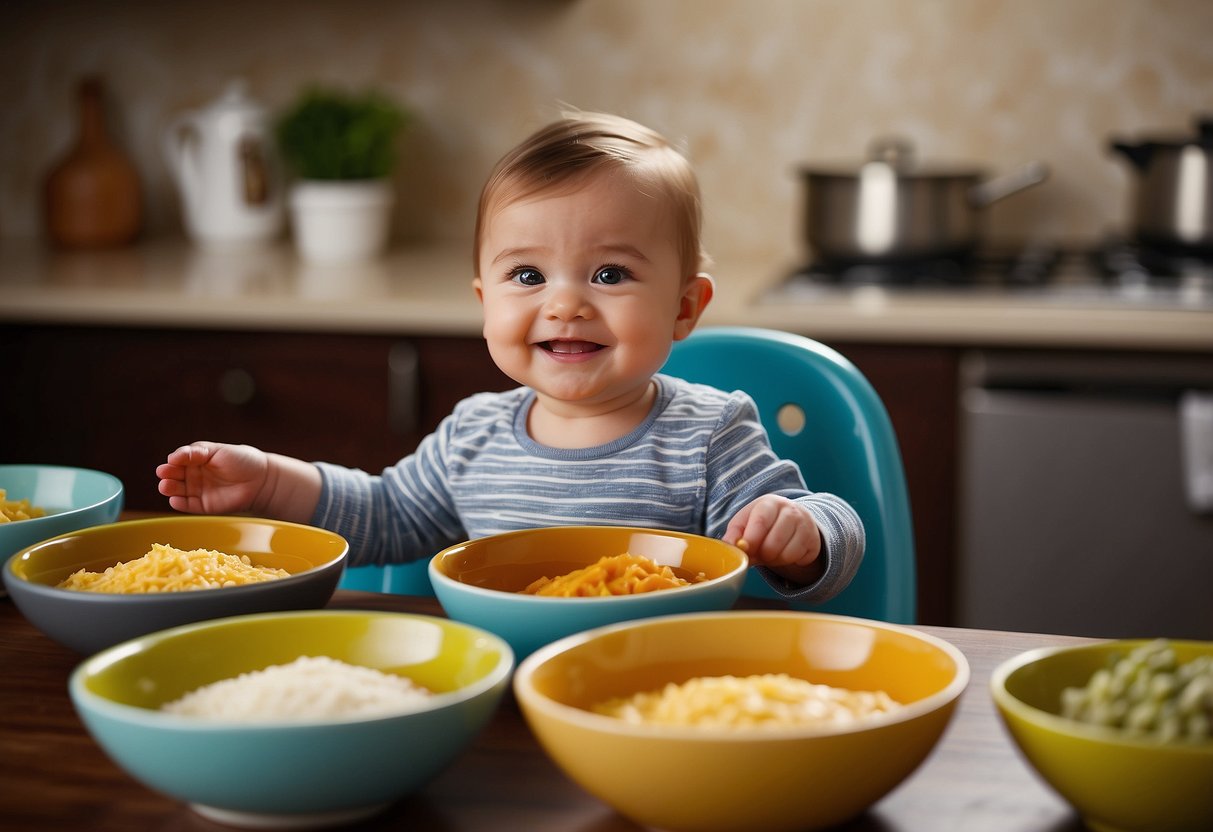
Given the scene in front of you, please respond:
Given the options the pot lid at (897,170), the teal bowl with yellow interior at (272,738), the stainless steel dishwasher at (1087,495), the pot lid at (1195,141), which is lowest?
the stainless steel dishwasher at (1087,495)

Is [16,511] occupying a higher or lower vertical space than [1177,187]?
lower

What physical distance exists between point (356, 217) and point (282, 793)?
7.30ft

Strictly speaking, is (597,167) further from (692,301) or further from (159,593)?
(159,593)

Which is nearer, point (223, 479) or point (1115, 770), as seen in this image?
point (1115, 770)

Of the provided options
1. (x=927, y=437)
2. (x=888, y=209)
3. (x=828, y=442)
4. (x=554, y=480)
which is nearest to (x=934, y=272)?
(x=888, y=209)

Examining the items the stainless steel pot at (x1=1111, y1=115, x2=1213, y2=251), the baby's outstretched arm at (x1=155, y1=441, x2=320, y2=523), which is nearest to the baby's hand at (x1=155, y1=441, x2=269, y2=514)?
the baby's outstretched arm at (x1=155, y1=441, x2=320, y2=523)

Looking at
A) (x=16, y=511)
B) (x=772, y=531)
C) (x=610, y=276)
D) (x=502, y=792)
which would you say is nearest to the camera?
(x=502, y=792)

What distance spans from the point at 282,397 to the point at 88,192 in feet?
3.09

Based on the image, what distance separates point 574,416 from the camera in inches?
50.9

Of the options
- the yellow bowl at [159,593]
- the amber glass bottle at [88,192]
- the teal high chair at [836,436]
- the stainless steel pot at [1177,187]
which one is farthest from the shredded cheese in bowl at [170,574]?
the amber glass bottle at [88,192]

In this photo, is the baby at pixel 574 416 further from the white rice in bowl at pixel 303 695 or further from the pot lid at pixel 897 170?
the pot lid at pixel 897 170

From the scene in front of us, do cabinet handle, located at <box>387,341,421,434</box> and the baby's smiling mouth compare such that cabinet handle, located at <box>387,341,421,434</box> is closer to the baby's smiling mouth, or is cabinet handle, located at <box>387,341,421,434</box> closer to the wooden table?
the baby's smiling mouth

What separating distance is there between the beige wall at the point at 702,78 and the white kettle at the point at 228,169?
0.19m

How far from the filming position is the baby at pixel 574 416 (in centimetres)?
118
